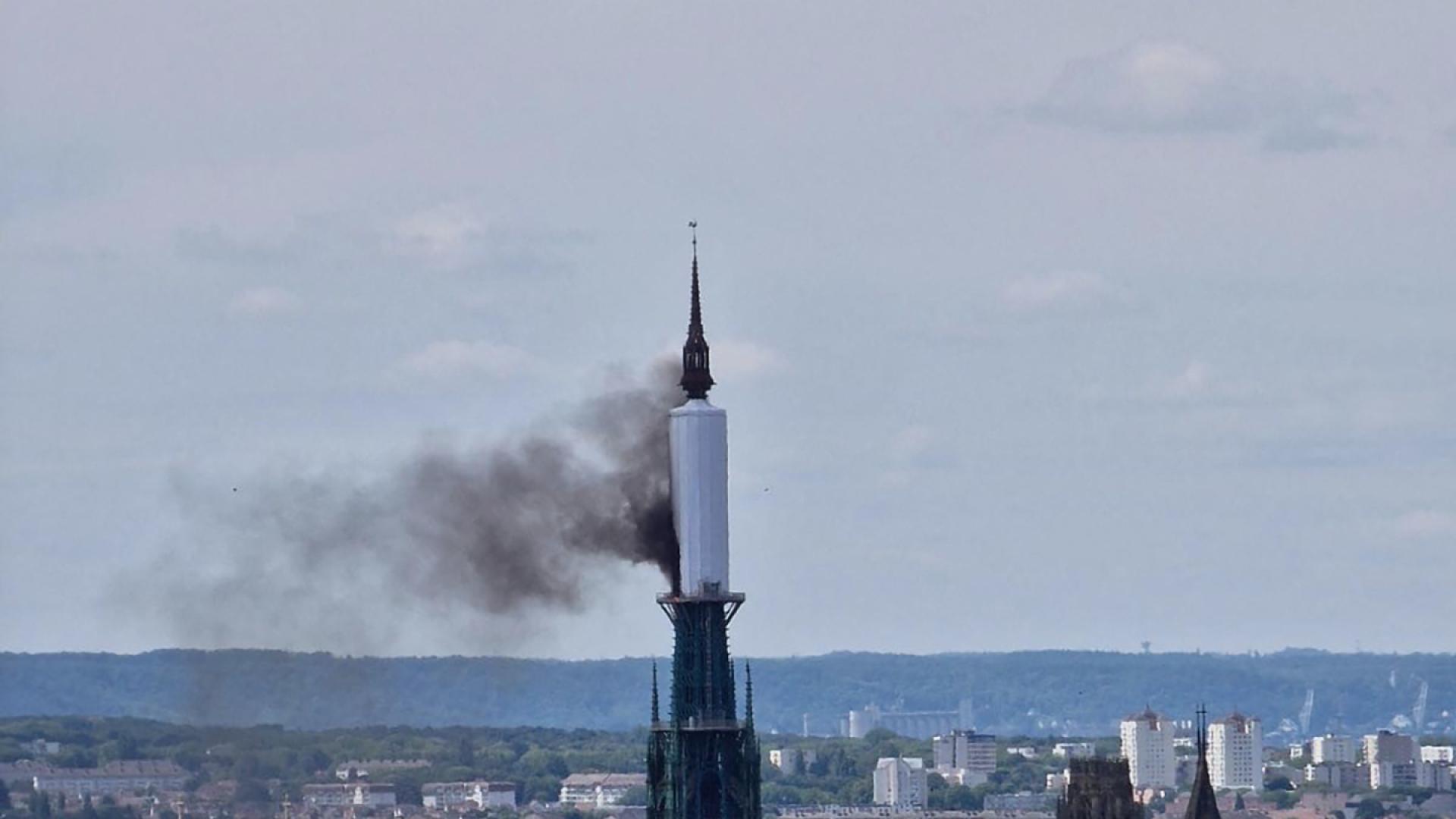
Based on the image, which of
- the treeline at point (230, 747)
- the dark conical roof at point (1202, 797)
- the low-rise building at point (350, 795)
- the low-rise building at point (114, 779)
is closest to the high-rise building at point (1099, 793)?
the dark conical roof at point (1202, 797)

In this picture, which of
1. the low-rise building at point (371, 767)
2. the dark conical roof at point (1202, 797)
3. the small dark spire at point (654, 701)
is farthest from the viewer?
the low-rise building at point (371, 767)

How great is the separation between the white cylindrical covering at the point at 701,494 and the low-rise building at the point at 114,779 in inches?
1489

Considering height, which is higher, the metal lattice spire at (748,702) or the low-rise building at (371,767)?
the low-rise building at (371,767)

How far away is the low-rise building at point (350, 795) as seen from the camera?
6088 inches

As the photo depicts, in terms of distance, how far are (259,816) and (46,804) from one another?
2082cm

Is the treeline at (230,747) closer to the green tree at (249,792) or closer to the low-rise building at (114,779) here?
the green tree at (249,792)

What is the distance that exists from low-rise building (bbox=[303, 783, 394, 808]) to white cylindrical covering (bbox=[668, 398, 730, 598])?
4766 cm

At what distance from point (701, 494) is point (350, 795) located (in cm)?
8248

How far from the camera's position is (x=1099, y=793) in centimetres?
10869

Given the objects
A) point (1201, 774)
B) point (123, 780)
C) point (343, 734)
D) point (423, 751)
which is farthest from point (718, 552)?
point (423, 751)

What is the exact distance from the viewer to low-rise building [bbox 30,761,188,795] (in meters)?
137

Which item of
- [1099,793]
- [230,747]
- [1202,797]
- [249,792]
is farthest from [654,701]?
[249,792]

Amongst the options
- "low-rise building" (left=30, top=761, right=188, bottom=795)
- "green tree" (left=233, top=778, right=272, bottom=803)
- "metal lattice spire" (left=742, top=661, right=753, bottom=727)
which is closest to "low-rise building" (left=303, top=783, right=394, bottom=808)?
"low-rise building" (left=30, top=761, right=188, bottom=795)

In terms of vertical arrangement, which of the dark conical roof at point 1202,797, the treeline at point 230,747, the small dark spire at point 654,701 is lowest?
the dark conical roof at point 1202,797
